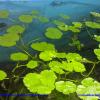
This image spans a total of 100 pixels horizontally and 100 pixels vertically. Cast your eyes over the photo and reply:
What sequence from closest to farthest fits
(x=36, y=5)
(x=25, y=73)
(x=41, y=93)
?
(x=41, y=93) → (x=25, y=73) → (x=36, y=5)

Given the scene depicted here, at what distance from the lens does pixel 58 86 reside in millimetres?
951

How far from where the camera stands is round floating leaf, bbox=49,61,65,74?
1040 mm

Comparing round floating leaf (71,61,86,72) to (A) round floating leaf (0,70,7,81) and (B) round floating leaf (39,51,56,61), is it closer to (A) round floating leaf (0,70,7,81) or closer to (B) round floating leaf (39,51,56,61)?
(B) round floating leaf (39,51,56,61)

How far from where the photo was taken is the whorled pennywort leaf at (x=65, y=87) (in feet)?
3.06

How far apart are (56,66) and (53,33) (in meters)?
0.33

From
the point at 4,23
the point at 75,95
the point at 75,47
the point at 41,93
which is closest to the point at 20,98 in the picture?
the point at 41,93

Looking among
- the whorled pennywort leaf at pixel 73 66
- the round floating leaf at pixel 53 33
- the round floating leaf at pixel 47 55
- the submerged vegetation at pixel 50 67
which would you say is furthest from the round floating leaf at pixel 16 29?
the whorled pennywort leaf at pixel 73 66

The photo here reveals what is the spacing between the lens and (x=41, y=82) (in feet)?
3.10

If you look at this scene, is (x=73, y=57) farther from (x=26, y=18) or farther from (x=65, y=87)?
(x=26, y=18)

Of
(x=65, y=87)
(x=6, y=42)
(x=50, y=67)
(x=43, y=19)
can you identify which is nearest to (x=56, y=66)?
(x=50, y=67)

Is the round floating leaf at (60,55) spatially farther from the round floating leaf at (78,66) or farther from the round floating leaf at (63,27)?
the round floating leaf at (63,27)

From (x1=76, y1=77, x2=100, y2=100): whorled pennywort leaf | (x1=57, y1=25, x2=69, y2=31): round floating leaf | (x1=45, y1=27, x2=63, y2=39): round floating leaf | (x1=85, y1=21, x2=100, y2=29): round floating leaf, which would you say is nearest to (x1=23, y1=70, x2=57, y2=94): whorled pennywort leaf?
(x1=76, y1=77, x2=100, y2=100): whorled pennywort leaf

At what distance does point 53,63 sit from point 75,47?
0.79 feet

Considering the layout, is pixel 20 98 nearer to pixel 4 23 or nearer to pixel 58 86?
pixel 58 86
